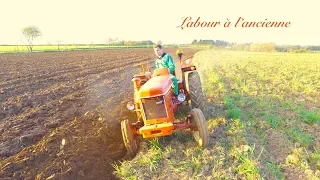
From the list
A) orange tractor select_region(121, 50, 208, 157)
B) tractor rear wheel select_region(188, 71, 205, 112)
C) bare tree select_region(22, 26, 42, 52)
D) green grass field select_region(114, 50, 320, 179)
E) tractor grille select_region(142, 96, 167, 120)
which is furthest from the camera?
bare tree select_region(22, 26, 42, 52)

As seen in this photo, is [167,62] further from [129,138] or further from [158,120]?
[129,138]

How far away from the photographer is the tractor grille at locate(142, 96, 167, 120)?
16.3ft

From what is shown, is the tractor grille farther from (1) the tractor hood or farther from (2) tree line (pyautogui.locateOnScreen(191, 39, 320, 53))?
(2) tree line (pyautogui.locateOnScreen(191, 39, 320, 53))

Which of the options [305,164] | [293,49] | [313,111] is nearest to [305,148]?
[305,164]

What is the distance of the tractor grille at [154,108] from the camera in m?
4.98

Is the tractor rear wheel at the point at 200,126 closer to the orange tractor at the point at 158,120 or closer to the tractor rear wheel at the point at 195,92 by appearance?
the orange tractor at the point at 158,120

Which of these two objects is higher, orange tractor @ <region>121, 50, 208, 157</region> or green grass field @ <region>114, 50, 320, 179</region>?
orange tractor @ <region>121, 50, 208, 157</region>

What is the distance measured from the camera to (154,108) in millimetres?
5012

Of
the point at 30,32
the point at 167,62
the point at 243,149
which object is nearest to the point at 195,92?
the point at 167,62

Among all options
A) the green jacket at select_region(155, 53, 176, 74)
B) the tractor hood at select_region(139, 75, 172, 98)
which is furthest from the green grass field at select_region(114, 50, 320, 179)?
the green jacket at select_region(155, 53, 176, 74)

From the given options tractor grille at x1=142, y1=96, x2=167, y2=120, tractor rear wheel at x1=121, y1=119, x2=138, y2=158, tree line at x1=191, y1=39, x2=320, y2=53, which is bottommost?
tree line at x1=191, y1=39, x2=320, y2=53

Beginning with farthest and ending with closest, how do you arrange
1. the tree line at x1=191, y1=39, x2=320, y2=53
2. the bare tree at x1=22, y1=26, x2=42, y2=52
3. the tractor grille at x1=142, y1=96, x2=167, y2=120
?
the bare tree at x1=22, y1=26, x2=42, y2=52 < the tree line at x1=191, y1=39, x2=320, y2=53 < the tractor grille at x1=142, y1=96, x2=167, y2=120

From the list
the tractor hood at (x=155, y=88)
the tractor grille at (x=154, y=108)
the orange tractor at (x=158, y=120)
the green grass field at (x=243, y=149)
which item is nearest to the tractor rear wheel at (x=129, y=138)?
the orange tractor at (x=158, y=120)

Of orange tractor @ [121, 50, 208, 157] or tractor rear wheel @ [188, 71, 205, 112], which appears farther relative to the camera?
tractor rear wheel @ [188, 71, 205, 112]
